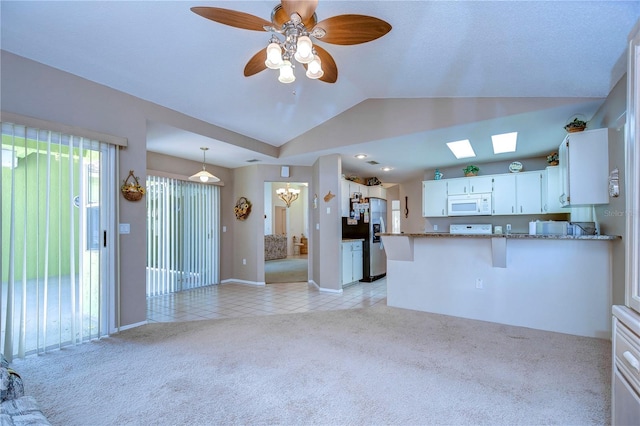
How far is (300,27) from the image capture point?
1.86 m

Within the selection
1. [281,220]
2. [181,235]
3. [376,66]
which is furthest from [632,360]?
[281,220]

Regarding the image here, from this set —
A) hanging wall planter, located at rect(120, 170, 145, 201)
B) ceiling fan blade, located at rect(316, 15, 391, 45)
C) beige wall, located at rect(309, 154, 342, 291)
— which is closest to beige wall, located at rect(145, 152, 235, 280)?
beige wall, located at rect(309, 154, 342, 291)

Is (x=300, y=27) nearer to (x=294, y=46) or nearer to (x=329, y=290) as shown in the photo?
(x=294, y=46)

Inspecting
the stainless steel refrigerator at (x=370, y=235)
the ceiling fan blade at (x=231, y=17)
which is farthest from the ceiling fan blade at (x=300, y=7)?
the stainless steel refrigerator at (x=370, y=235)

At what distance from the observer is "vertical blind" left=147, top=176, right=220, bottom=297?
5.18 metres

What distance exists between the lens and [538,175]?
512 cm

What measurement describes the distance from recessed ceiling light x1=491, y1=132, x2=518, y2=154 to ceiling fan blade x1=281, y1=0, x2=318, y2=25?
3.49 m

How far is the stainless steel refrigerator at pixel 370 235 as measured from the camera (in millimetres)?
6137

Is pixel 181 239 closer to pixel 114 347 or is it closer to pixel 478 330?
pixel 114 347

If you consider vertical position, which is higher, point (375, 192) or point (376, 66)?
point (376, 66)

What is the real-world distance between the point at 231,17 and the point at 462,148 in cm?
434

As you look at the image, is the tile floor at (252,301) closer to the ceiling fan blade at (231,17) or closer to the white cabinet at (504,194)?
the white cabinet at (504,194)

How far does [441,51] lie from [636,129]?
1719mm

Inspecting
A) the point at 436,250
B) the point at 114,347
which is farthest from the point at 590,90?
the point at 114,347
